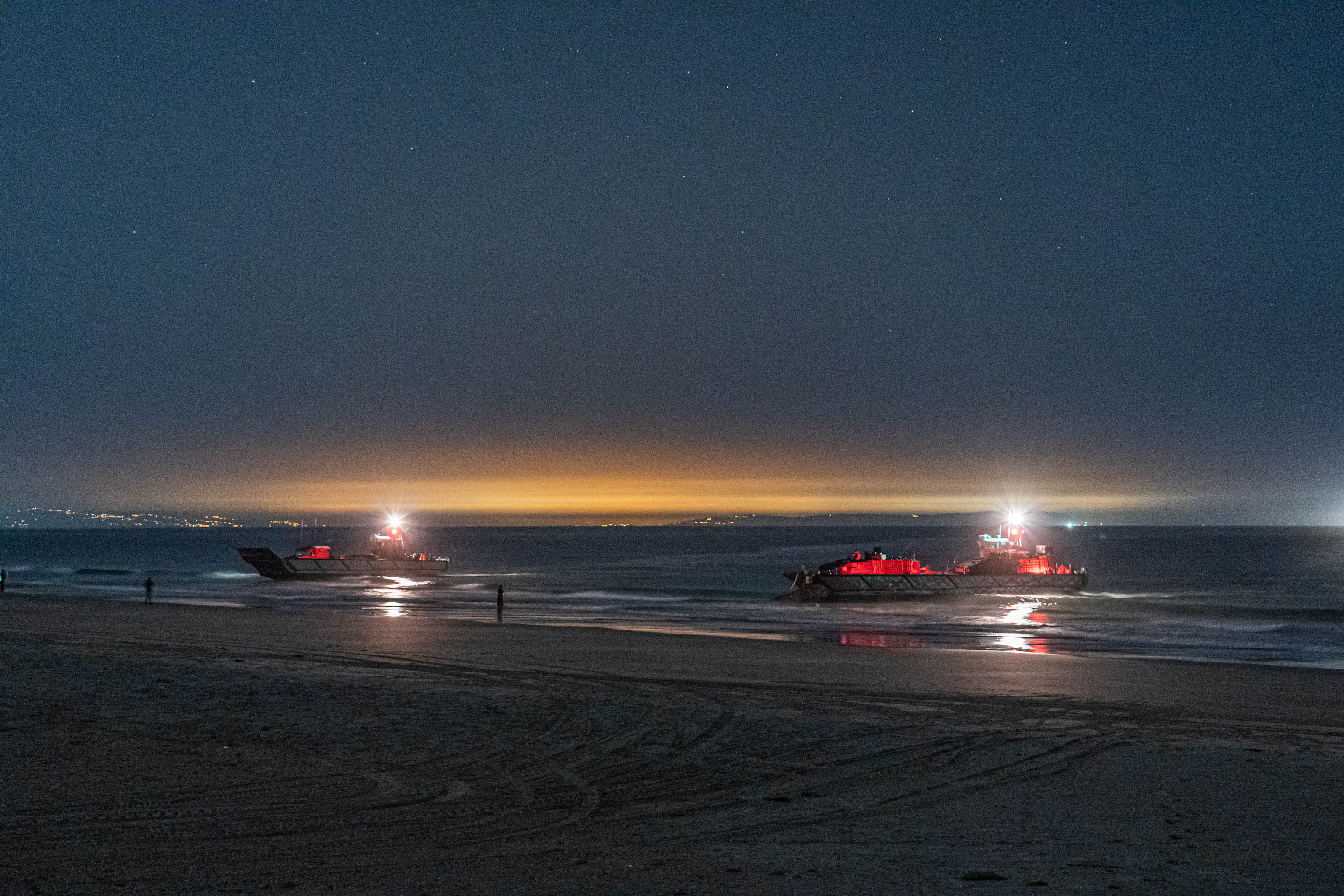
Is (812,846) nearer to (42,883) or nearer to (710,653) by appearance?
(42,883)

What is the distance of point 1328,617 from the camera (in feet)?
151

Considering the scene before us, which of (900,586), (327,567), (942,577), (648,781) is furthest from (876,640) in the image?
(327,567)

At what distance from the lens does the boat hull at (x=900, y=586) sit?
2240 inches

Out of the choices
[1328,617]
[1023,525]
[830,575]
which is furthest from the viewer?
[1023,525]

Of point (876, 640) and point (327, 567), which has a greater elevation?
point (876, 640)

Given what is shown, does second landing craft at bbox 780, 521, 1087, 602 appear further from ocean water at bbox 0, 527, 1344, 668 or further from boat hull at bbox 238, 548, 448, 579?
boat hull at bbox 238, 548, 448, 579

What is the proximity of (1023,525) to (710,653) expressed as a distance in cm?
5072

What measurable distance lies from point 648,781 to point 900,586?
50441 mm

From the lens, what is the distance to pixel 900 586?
5903 centimetres

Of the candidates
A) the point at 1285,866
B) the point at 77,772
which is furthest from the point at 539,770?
the point at 1285,866

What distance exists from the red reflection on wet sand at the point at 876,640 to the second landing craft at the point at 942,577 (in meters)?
22.2

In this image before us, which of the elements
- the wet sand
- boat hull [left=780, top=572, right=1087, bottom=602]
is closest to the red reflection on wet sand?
the wet sand

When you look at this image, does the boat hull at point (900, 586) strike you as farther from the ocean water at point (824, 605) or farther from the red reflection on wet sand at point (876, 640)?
the red reflection on wet sand at point (876, 640)

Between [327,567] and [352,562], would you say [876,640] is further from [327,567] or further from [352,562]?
[352,562]
